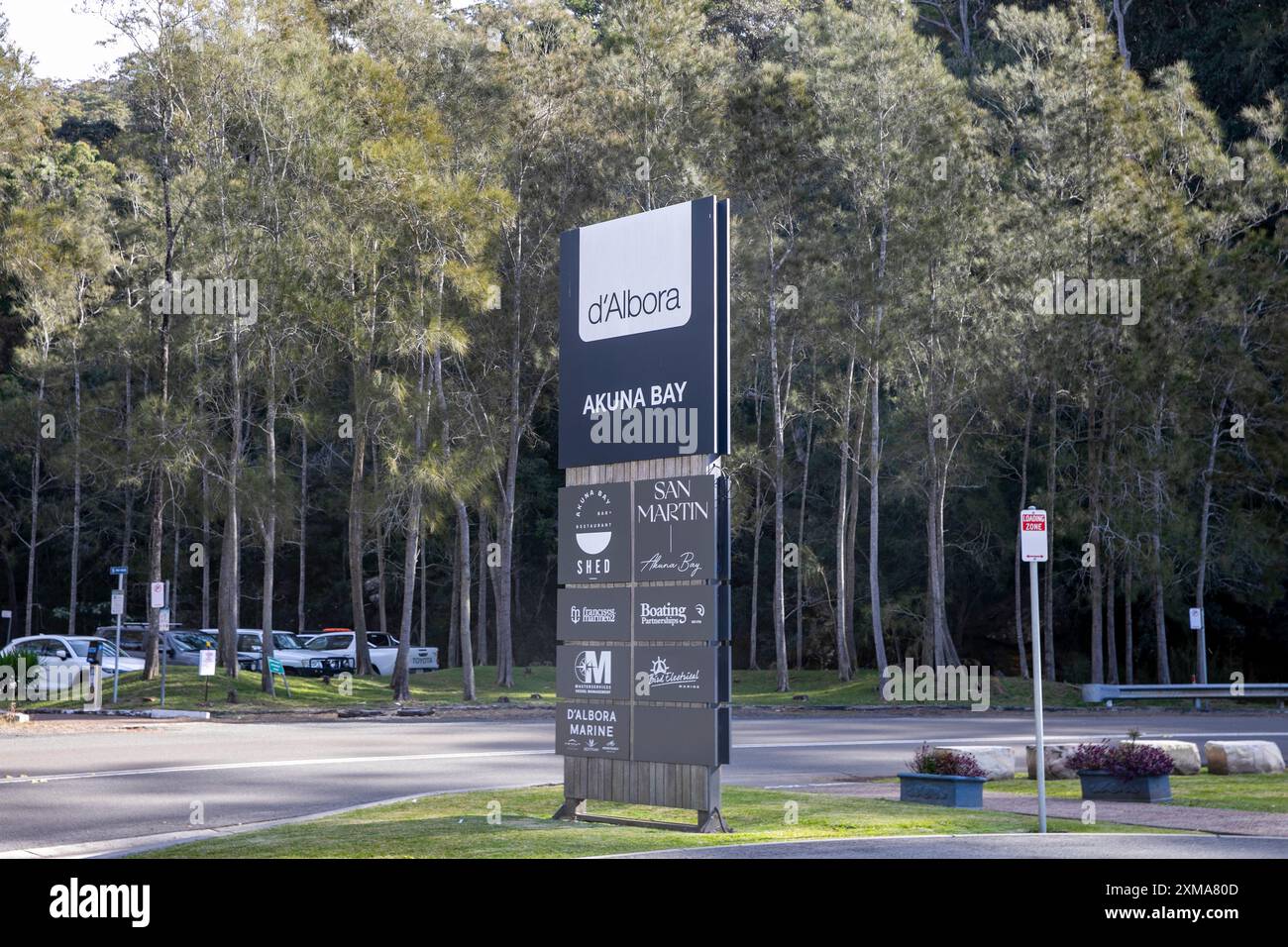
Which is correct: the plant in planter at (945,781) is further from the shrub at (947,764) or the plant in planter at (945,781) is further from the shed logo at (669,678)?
the shed logo at (669,678)

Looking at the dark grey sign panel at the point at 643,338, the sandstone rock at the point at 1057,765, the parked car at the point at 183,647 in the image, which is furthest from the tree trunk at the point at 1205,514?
the dark grey sign panel at the point at 643,338

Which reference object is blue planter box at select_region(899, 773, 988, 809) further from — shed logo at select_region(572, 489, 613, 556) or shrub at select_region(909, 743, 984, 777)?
shed logo at select_region(572, 489, 613, 556)

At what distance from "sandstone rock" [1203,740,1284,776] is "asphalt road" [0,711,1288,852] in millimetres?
3758

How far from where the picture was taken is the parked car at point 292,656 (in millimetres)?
47656

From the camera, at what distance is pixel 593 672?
14211 millimetres

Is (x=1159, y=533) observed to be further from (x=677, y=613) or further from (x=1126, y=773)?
(x=677, y=613)

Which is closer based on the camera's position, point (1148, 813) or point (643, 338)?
point (643, 338)

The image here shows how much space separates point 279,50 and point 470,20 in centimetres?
765

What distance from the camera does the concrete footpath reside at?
1386cm

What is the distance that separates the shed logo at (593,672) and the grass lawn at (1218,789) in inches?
266

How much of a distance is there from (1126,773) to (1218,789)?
220 cm

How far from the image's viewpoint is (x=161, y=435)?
3722 cm

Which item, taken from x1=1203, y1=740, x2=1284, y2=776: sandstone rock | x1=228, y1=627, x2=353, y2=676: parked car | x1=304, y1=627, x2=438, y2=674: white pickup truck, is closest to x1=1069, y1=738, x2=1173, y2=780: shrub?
x1=1203, y1=740, x2=1284, y2=776: sandstone rock
